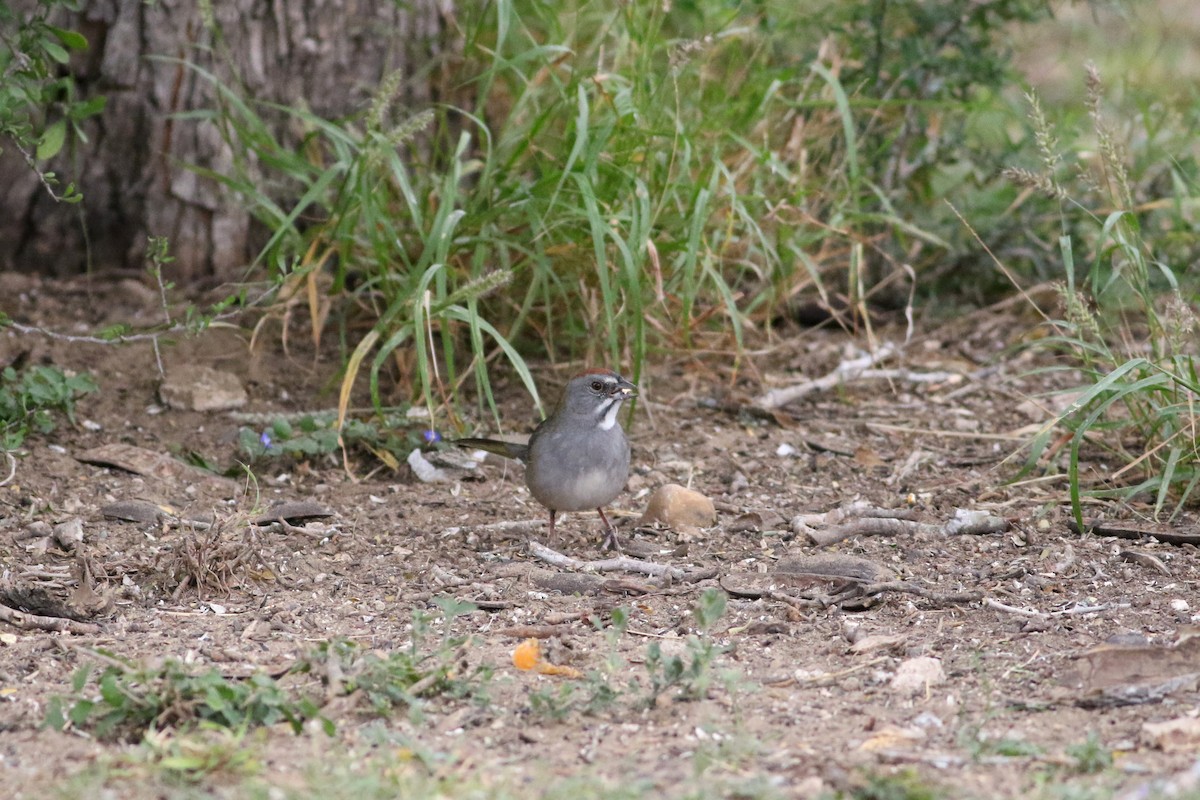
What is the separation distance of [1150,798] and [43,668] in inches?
103

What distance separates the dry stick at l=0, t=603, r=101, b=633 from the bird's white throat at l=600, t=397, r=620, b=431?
1854mm

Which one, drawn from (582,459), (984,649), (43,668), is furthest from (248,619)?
(984,649)

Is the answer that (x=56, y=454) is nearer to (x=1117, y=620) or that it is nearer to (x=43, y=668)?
(x=43, y=668)

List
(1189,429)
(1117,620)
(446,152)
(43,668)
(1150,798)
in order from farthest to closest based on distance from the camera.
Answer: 1. (446,152)
2. (1189,429)
3. (1117,620)
4. (43,668)
5. (1150,798)

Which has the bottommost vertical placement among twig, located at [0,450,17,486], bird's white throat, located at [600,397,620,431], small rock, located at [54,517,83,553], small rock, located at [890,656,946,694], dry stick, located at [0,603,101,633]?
small rock, located at [54,517,83,553]

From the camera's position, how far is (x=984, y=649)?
3.73m

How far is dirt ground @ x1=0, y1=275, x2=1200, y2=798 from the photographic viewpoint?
305 cm

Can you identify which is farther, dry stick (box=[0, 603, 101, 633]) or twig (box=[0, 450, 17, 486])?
twig (box=[0, 450, 17, 486])

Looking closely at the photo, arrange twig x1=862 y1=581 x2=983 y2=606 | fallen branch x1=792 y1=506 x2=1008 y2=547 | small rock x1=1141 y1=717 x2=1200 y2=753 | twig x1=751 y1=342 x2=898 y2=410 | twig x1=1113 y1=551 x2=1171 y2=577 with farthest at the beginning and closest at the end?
twig x1=751 y1=342 x2=898 y2=410 < fallen branch x1=792 y1=506 x2=1008 y2=547 < twig x1=1113 y1=551 x2=1171 y2=577 < twig x1=862 y1=581 x2=983 y2=606 < small rock x1=1141 y1=717 x2=1200 y2=753

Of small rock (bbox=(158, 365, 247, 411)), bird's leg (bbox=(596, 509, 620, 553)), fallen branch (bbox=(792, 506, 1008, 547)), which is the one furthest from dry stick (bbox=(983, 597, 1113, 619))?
small rock (bbox=(158, 365, 247, 411))

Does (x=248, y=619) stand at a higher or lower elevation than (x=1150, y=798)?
lower

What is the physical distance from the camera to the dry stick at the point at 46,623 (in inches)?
151

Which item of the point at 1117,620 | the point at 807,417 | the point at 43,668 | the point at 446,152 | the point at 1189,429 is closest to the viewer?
the point at 43,668

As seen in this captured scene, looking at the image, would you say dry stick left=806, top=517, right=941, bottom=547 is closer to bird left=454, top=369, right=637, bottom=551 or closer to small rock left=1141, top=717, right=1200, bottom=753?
bird left=454, top=369, right=637, bottom=551
